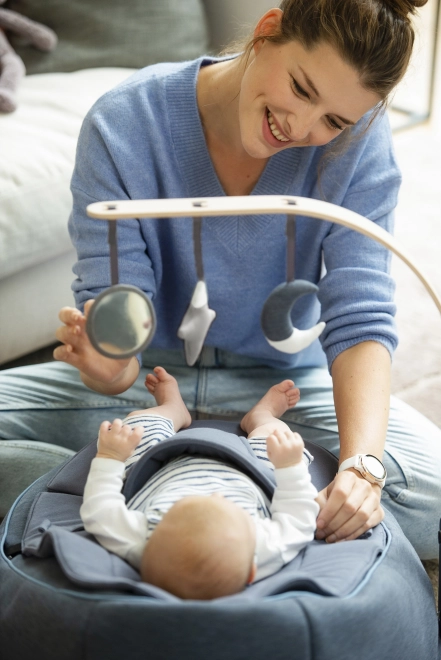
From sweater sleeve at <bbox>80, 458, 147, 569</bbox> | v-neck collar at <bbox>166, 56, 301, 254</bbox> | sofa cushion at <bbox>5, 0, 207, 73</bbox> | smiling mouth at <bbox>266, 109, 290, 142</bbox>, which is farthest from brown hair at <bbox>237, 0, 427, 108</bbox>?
sofa cushion at <bbox>5, 0, 207, 73</bbox>

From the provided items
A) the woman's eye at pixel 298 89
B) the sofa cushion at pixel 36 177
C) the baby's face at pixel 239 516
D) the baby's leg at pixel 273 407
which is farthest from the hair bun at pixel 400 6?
the sofa cushion at pixel 36 177

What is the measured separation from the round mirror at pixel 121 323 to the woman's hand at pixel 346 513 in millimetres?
337

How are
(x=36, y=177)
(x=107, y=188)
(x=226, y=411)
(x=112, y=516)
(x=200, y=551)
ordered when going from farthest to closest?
(x=36, y=177) < (x=226, y=411) < (x=107, y=188) < (x=112, y=516) < (x=200, y=551)

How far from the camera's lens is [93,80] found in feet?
6.21

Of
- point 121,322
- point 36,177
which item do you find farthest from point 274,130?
point 36,177

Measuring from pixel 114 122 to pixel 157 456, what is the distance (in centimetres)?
53

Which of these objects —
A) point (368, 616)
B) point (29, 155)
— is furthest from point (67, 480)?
point (29, 155)

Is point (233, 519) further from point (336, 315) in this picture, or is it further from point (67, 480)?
point (336, 315)

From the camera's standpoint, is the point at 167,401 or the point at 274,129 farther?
the point at 167,401

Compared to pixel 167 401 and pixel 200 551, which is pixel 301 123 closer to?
pixel 167 401

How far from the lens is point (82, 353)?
0.94 meters

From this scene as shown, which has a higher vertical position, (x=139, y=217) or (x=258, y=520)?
(x=139, y=217)

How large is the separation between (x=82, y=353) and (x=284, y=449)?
0.28 meters

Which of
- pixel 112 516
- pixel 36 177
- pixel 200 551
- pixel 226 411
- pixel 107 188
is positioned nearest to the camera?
pixel 200 551
